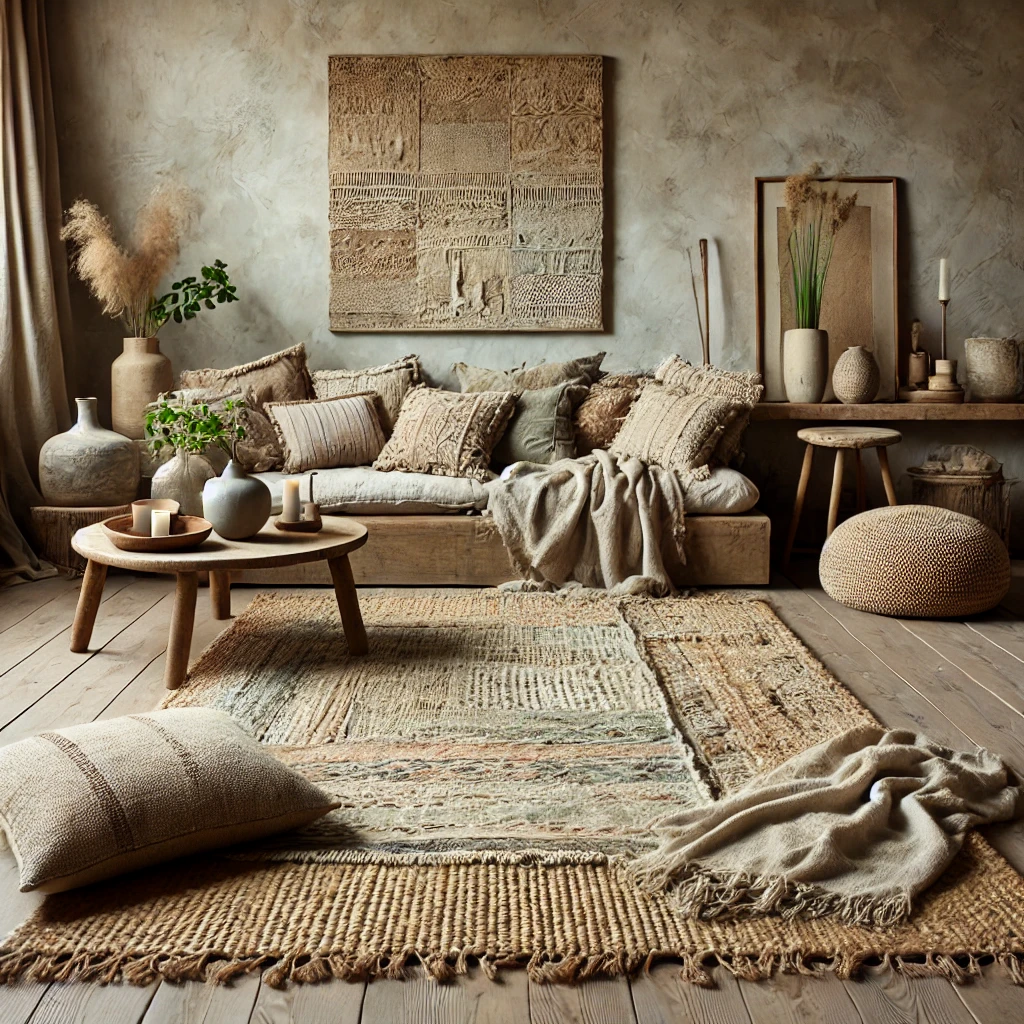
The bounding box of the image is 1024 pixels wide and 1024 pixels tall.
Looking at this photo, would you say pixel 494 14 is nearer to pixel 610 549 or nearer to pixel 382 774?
pixel 610 549

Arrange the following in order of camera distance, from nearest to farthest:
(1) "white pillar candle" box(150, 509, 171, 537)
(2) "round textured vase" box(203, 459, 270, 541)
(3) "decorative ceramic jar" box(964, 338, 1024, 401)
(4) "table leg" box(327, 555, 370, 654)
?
(1) "white pillar candle" box(150, 509, 171, 537) → (2) "round textured vase" box(203, 459, 270, 541) → (4) "table leg" box(327, 555, 370, 654) → (3) "decorative ceramic jar" box(964, 338, 1024, 401)

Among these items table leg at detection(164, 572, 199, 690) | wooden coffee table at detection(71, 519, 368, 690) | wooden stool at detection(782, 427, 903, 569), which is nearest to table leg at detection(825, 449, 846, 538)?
wooden stool at detection(782, 427, 903, 569)

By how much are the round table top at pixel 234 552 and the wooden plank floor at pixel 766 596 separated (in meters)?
0.36

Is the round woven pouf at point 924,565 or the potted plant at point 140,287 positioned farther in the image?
the potted plant at point 140,287

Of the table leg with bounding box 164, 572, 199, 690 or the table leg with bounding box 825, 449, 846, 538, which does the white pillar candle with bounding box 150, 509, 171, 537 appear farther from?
the table leg with bounding box 825, 449, 846, 538

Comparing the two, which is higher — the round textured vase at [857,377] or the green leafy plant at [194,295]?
the green leafy plant at [194,295]

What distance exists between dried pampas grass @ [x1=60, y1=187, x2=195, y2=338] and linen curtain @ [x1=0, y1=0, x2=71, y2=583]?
0.57 ft

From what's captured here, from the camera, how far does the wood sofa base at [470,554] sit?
4.38m

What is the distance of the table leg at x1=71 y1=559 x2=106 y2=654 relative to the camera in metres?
3.44

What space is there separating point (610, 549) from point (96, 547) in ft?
6.15

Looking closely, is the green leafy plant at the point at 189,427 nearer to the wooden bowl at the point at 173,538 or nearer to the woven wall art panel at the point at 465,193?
the wooden bowl at the point at 173,538

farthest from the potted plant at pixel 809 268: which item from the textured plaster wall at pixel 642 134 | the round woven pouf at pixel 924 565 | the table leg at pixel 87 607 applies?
the table leg at pixel 87 607

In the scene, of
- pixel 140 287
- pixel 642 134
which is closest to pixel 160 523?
pixel 140 287

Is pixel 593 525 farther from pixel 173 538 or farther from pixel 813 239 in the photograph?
pixel 813 239
